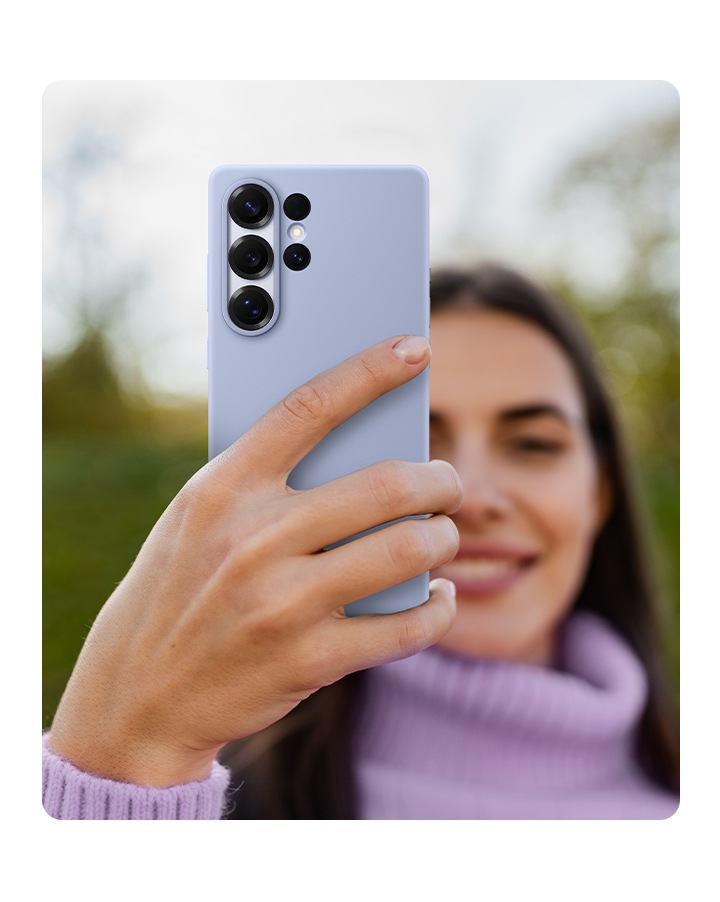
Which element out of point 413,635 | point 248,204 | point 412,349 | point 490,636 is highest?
point 248,204

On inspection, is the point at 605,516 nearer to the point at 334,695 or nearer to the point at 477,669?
the point at 477,669

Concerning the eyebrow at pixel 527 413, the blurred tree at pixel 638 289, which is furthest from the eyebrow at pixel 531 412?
the blurred tree at pixel 638 289

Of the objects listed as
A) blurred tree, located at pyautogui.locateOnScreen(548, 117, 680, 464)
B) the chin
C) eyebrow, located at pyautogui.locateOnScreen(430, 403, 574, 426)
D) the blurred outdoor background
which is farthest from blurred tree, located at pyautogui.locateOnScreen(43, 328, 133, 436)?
blurred tree, located at pyautogui.locateOnScreen(548, 117, 680, 464)

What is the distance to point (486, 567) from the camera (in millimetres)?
1001

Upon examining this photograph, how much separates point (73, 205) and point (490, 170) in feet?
1.77

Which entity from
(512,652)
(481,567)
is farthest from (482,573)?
(512,652)

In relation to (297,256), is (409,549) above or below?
below

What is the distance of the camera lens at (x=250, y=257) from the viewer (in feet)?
2.02

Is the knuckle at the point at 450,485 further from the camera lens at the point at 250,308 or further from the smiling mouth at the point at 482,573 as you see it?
the smiling mouth at the point at 482,573

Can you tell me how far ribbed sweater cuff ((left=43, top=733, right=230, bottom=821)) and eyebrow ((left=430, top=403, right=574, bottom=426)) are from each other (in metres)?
0.53

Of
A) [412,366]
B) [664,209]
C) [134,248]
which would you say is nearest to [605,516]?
[664,209]

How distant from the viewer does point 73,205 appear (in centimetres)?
97

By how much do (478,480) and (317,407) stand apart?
479 millimetres

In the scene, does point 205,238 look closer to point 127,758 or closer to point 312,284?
point 312,284
